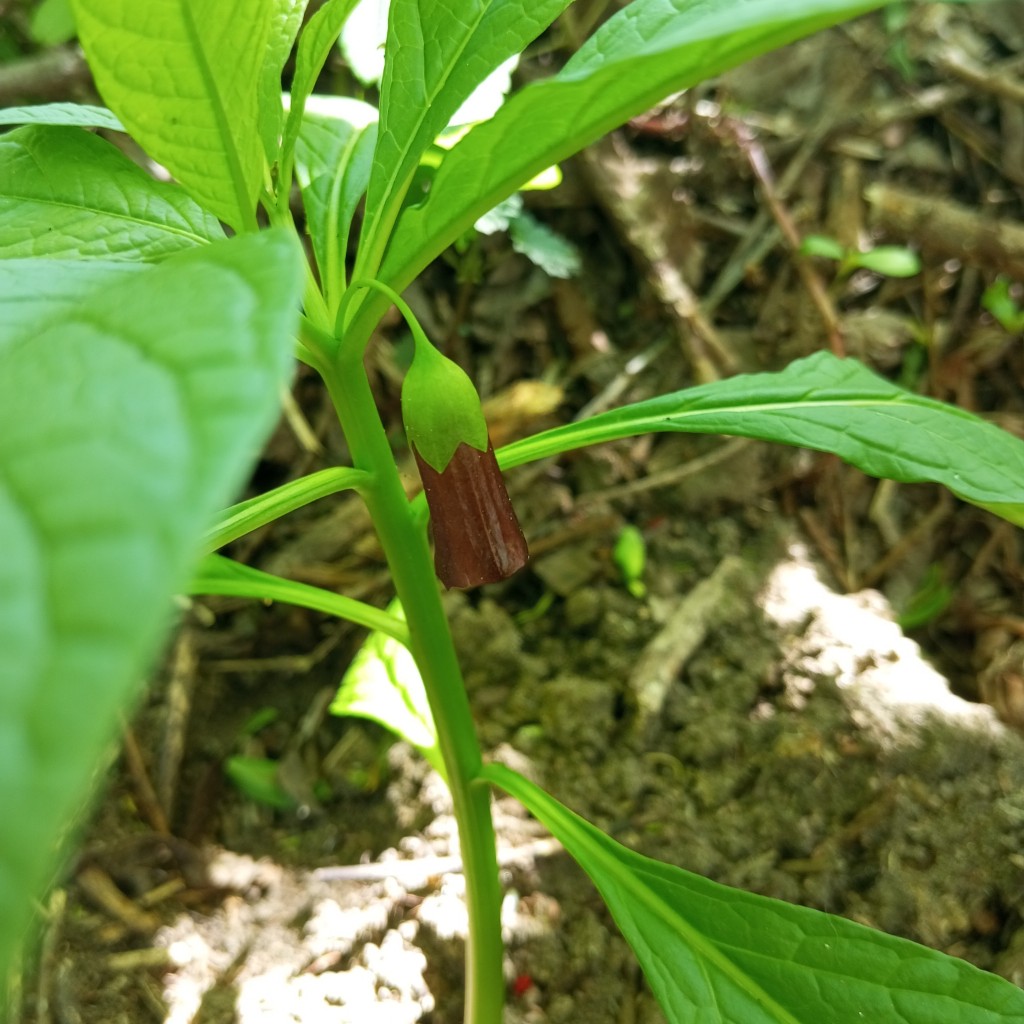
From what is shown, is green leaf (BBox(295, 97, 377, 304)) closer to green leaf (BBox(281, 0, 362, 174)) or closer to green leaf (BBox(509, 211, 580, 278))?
green leaf (BBox(281, 0, 362, 174))

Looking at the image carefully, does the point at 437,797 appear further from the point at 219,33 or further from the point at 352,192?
the point at 219,33

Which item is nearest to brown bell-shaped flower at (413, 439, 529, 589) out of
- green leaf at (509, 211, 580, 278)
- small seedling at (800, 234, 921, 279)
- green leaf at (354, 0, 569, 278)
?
green leaf at (354, 0, 569, 278)

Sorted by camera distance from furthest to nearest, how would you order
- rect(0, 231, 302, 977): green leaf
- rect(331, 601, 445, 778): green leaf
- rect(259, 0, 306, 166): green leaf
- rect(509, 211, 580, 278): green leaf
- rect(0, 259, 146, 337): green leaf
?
rect(509, 211, 580, 278): green leaf → rect(331, 601, 445, 778): green leaf → rect(259, 0, 306, 166): green leaf → rect(0, 259, 146, 337): green leaf → rect(0, 231, 302, 977): green leaf

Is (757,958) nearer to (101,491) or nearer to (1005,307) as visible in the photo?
(101,491)

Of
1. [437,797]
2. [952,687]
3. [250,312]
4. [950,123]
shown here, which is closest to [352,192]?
[250,312]

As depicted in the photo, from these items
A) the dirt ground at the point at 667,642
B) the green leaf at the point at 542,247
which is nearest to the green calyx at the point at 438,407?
the dirt ground at the point at 667,642

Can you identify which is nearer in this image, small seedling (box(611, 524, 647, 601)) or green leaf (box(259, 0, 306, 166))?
green leaf (box(259, 0, 306, 166))
